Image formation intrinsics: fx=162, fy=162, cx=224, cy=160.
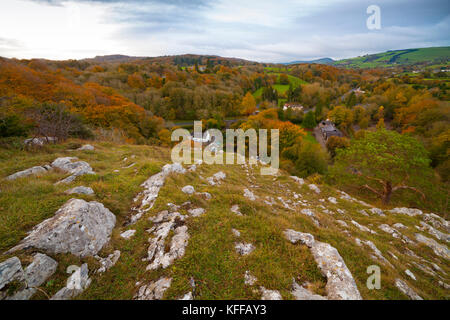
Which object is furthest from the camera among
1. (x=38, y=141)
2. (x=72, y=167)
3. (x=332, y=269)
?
(x=38, y=141)

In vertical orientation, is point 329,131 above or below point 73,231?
above

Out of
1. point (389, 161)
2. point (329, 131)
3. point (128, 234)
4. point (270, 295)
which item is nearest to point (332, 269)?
point (270, 295)

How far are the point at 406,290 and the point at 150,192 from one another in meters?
9.65

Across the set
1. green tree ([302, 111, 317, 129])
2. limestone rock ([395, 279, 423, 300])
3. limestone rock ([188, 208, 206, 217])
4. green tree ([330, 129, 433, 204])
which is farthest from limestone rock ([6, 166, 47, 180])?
green tree ([302, 111, 317, 129])

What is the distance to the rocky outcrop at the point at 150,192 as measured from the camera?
6484 millimetres

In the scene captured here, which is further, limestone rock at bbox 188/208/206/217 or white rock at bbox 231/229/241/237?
limestone rock at bbox 188/208/206/217

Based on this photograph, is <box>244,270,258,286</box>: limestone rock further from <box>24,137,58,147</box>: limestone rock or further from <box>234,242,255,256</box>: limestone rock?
<box>24,137,58,147</box>: limestone rock

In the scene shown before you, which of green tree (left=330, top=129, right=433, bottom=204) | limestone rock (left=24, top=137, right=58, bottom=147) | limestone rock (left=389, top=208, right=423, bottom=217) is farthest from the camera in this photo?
green tree (left=330, top=129, right=433, bottom=204)

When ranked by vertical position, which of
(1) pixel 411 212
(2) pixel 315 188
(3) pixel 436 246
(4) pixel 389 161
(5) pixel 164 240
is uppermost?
(4) pixel 389 161

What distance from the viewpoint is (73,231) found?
4.38 m

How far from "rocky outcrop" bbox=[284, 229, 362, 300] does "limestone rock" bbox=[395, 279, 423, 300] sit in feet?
6.00

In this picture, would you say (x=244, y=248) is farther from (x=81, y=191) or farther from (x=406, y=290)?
(x=81, y=191)

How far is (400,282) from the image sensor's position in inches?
196

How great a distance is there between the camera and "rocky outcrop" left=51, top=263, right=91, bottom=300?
11.1 ft
